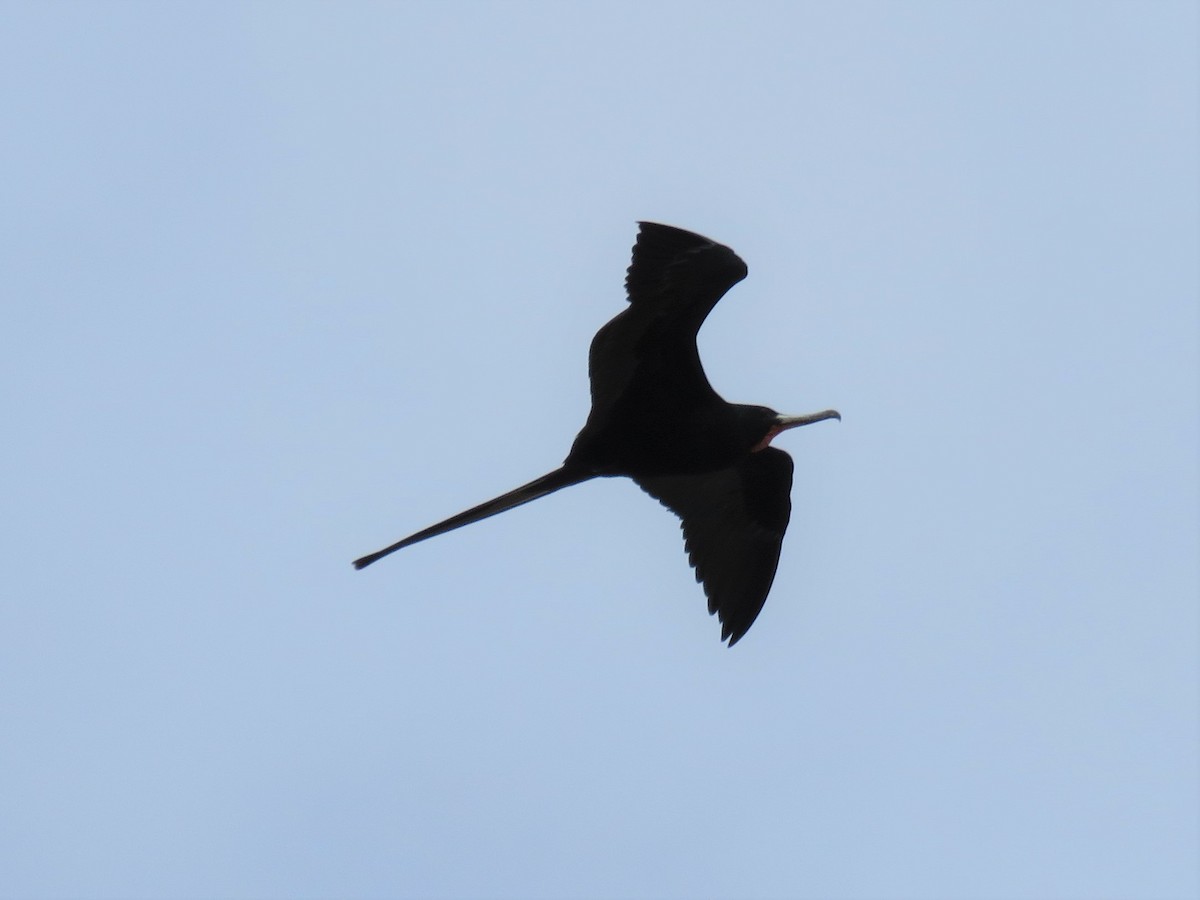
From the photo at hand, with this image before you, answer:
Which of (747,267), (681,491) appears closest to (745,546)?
(681,491)

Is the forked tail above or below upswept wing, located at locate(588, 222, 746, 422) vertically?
below

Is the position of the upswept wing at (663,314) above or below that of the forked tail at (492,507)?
above

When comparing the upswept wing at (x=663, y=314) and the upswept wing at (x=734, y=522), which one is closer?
the upswept wing at (x=663, y=314)

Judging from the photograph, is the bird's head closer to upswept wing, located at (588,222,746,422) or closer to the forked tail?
upswept wing, located at (588,222,746,422)

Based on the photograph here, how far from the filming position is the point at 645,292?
910cm

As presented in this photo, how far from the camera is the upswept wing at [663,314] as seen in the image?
899 centimetres

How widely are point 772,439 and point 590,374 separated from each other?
45.1 inches

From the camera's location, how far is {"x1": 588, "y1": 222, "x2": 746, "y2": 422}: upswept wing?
8.99 m

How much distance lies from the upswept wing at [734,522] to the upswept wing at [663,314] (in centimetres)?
82

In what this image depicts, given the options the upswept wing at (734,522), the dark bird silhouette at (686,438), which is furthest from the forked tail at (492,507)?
the upswept wing at (734,522)

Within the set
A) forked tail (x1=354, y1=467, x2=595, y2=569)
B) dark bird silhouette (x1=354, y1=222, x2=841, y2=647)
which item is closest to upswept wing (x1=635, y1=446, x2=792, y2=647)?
dark bird silhouette (x1=354, y1=222, x2=841, y2=647)

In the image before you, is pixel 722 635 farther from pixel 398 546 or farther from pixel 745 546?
pixel 398 546

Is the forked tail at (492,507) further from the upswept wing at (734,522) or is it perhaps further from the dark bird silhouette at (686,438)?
the upswept wing at (734,522)

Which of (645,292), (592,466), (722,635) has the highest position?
(645,292)
